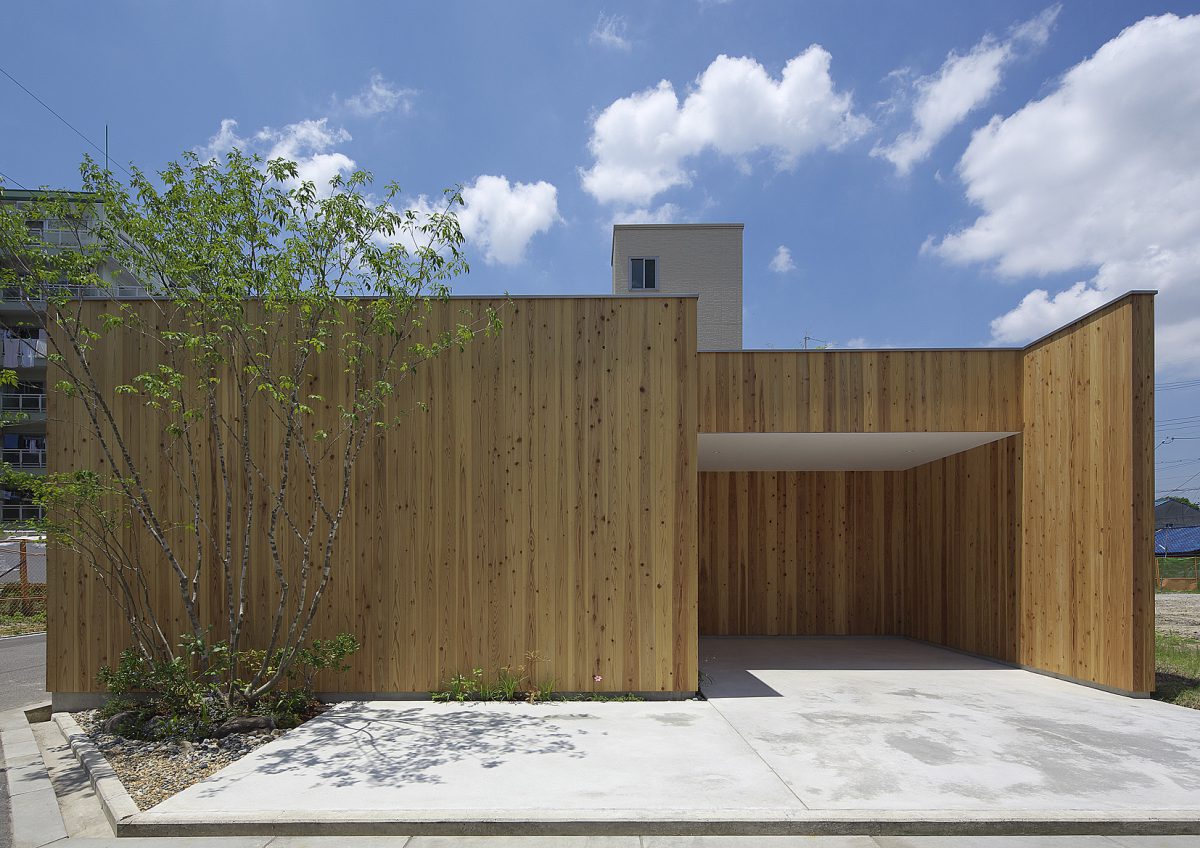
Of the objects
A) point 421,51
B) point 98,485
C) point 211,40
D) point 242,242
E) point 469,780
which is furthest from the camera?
point 211,40

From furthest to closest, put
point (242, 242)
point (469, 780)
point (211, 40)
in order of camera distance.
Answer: point (211, 40), point (242, 242), point (469, 780)

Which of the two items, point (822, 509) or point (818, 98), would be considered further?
point (822, 509)

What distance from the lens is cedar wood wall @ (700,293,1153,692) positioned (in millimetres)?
6680

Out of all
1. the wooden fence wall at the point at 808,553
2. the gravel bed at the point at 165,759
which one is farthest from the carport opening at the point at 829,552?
the gravel bed at the point at 165,759

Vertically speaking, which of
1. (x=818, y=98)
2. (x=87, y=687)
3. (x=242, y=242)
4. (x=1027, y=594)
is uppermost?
(x=818, y=98)

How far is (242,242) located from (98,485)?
2583 millimetres

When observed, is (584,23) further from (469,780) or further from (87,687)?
(87,687)

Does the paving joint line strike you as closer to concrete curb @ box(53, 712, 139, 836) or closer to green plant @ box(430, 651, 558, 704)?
green plant @ box(430, 651, 558, 704)

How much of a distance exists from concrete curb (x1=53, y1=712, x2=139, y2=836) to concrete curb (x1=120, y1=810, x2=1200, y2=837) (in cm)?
15

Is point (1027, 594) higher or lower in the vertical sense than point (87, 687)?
higher

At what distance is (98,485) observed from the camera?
6.21 metres

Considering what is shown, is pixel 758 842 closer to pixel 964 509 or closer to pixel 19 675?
pixel 964 509

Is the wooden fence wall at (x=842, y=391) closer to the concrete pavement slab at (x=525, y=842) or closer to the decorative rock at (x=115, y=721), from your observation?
the concrete pavement slab at (x=525, y=842)

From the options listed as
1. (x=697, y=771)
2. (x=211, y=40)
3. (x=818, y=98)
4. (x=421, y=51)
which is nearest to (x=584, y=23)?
(x=421, y=51)
